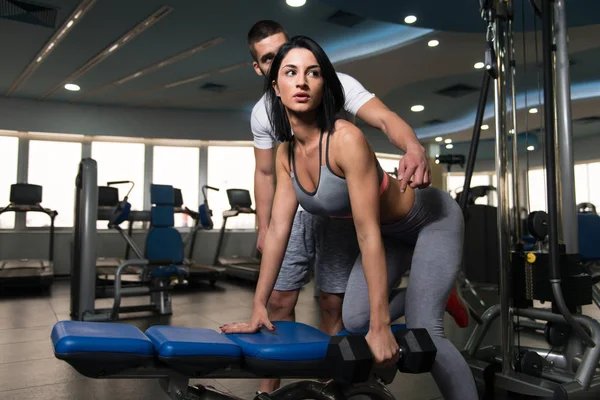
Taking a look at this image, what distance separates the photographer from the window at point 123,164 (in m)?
8.16

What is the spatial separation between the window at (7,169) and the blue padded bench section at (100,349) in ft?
25.1

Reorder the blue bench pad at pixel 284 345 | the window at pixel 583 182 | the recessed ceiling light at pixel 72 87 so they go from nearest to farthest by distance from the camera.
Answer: the blue bench pad at pixel 284 345 → the recessed ceiling light at pixel 72 87 → the window at pixel 583 182

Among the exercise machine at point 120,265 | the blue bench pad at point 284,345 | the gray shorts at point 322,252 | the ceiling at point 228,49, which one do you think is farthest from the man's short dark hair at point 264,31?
the exercise machine at point 120,265

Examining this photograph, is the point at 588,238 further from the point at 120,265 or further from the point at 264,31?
the point at 120,265

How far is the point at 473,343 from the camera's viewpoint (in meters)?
2.37

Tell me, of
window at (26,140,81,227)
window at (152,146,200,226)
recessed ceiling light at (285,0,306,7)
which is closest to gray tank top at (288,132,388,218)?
recessed ceiling light at (285,0,306,7)

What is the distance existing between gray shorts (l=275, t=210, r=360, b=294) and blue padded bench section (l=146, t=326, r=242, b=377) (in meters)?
0.68

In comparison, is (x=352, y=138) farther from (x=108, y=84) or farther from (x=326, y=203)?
(x=108, y=84)

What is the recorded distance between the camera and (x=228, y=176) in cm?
887

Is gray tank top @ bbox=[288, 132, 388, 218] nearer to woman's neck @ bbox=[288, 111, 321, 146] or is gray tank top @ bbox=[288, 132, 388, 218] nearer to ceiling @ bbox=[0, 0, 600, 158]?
woman's neck @ bbox=[288, 111, 321, 146]

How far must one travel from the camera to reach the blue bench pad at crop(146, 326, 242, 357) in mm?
A: 1032

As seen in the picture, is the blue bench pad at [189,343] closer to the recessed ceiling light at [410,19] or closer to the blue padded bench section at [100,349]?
the blue padded bench section at [100,349]

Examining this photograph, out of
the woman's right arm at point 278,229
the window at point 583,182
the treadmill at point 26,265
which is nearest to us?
the woman's right arm at point 278,229

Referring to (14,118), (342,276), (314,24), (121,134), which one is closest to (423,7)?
(314,24)
